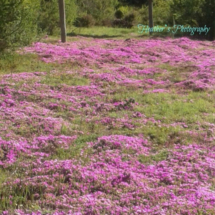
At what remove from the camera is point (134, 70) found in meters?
12.9

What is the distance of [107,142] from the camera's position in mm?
6332

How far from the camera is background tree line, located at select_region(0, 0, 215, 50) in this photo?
43.0 ft

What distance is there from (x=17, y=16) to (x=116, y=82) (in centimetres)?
549

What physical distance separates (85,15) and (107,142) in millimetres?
25600

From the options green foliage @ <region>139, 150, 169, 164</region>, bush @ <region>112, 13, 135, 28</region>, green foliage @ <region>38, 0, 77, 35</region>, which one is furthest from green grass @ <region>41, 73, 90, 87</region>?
bush @ <region>112, 13, 135, 28</region>

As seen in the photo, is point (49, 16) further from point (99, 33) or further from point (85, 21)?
point (85, 21)

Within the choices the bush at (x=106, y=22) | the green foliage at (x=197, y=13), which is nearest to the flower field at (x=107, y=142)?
the green foliage at (x=197, y=13)

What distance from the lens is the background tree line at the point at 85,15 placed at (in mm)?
13094

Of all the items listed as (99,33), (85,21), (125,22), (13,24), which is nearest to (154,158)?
(13,24)

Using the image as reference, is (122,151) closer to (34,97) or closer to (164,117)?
(164,117)

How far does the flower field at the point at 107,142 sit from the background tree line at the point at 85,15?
2.91 m

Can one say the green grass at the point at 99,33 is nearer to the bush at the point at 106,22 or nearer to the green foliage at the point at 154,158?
the bush at the point at 106,22

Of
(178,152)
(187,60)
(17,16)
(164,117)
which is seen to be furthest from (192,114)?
(17,16)

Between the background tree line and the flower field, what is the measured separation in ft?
9.55
